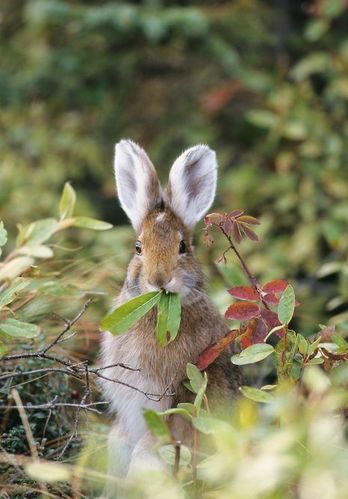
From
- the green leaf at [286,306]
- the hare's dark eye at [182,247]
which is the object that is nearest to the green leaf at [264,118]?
the hare's dark eye at [182,247]

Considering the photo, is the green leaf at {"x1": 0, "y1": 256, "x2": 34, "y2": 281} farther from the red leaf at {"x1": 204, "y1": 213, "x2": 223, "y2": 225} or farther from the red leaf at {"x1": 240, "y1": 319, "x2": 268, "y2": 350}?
the red leaf at {"x1": 240, "y1": 319, "x2": 268, "y2": 350}

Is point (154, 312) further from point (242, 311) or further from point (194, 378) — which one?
point (194, 378)

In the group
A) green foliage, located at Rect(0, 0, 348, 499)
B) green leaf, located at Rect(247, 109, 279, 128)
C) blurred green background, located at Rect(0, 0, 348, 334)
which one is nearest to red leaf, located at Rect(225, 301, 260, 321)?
green foliage, located at Rect(0, 0, 348, 499)

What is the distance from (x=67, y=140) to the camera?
8.24m

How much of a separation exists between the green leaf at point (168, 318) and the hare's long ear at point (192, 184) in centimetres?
79

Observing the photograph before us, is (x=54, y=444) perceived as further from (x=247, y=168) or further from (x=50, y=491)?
(x=247, y=168)

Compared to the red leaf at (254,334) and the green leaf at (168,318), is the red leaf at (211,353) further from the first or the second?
the green leaf at (168,318)

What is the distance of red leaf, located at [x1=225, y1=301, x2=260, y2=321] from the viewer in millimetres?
3351

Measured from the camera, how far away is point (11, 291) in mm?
3264

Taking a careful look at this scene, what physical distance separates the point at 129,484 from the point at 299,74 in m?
5.43

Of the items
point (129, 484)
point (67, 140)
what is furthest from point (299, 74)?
point (129, 484)

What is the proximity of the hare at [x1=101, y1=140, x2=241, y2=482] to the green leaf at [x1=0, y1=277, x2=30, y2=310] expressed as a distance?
0.56m

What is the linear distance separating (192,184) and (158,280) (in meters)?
0.81

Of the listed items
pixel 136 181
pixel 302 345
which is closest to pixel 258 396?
pixel 302 345
